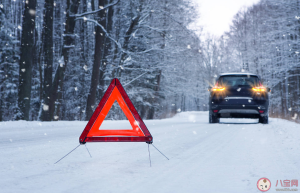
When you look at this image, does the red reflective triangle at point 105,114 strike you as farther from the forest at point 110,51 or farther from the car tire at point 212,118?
the forest at point 110,51

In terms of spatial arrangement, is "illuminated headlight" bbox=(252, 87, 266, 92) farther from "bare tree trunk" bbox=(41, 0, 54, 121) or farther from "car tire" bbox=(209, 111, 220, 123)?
"bare tree trunk" bbox=(41, 0, 54, 121)

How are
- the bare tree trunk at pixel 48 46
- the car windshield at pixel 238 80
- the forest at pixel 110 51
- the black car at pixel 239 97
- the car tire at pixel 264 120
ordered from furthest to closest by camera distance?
the forest at pixel 110 51 → the bare tree trunk at pixel 48 46 → the car tire at pixel 264 120 → the car windshield at pixel 238 80 → the black car at pixel 239 97

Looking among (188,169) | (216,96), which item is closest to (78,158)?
(188,169)

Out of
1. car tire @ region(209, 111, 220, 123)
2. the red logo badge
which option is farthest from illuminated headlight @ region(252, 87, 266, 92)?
the red logo badge

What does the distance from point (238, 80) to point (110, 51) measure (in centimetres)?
1667

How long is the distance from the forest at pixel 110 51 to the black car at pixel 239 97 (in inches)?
310

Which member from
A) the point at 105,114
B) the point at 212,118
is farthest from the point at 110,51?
the point at 105,114

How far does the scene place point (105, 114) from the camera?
4.67m

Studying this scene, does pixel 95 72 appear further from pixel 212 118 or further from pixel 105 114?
pixel 105 114

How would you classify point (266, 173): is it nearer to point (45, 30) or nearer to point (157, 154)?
point (157, 154)

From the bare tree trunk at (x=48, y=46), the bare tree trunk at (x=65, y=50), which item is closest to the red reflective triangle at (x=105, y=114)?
the bare tree trunk at (x=48, y=46)

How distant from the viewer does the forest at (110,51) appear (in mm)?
18578

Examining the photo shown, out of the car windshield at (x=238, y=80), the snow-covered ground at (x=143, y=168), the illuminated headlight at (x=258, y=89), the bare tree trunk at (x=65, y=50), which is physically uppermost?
the bare tree trunk at (x=65, y=50)

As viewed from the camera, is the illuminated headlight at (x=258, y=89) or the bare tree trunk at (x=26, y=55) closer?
the illuminated headlight at (x=258, y=89)
